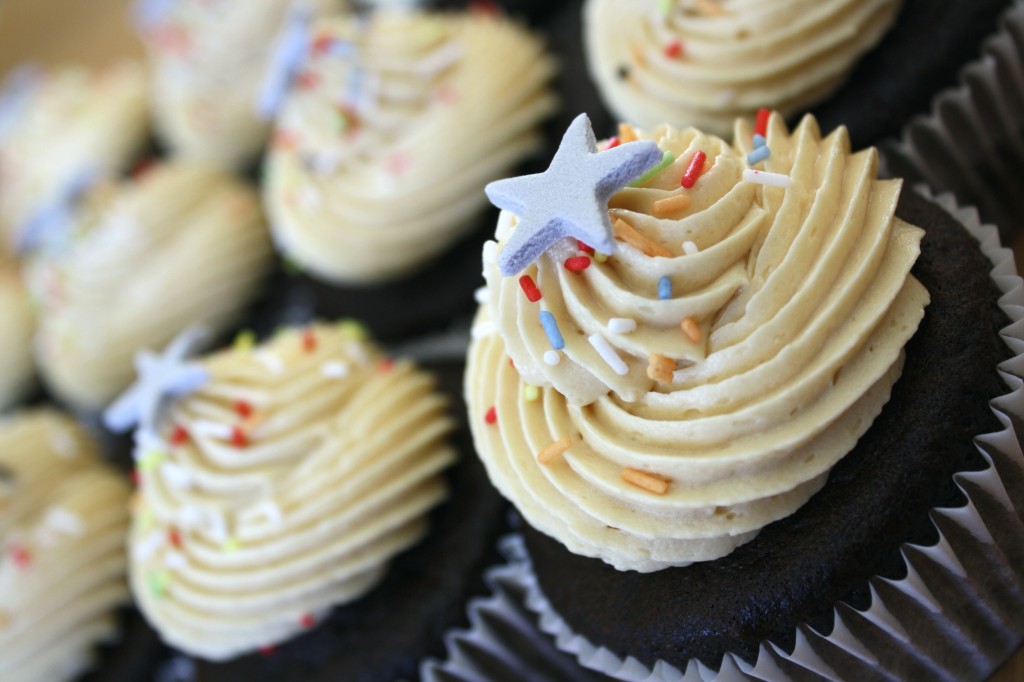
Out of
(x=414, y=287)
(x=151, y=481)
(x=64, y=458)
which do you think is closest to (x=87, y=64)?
(x=64, y=458)

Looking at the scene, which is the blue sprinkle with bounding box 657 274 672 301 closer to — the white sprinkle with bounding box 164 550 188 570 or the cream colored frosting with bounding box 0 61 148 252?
the white sprinkle with bounding box 164 550 188 570

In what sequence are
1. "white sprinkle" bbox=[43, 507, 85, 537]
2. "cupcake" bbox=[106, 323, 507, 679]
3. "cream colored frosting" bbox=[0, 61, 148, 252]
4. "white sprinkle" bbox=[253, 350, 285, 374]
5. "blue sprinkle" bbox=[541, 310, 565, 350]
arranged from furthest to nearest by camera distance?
"cream colored frosting" bbox=[0, 61, 148, 252], "white sprinkle" bbox=[43, 507, 85, 537], "white sprinkle" bbox=[253, 350, 285, 374], "cupcake" bbox=[106, 323, 507, 679], "blue sprinkle" bbox=[541, 310, 565, 350]

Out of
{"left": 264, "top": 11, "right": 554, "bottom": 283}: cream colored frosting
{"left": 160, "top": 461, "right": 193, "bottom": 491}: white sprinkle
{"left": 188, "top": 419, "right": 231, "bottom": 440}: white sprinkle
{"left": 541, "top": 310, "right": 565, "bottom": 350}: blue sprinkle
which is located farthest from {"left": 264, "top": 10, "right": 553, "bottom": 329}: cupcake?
{"left": 541, "top": 310, "right": 565, "bottom": 350}: blue sprinkle

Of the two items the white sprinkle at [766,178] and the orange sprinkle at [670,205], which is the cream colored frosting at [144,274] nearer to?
the orange sprinkle at [670,205]

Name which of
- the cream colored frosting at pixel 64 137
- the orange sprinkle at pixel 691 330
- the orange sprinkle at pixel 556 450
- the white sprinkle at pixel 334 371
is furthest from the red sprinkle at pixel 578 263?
the cream colored frosting at pixel 64 137

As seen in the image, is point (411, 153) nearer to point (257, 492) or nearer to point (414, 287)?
point (414, 287)

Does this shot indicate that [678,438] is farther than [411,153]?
No
